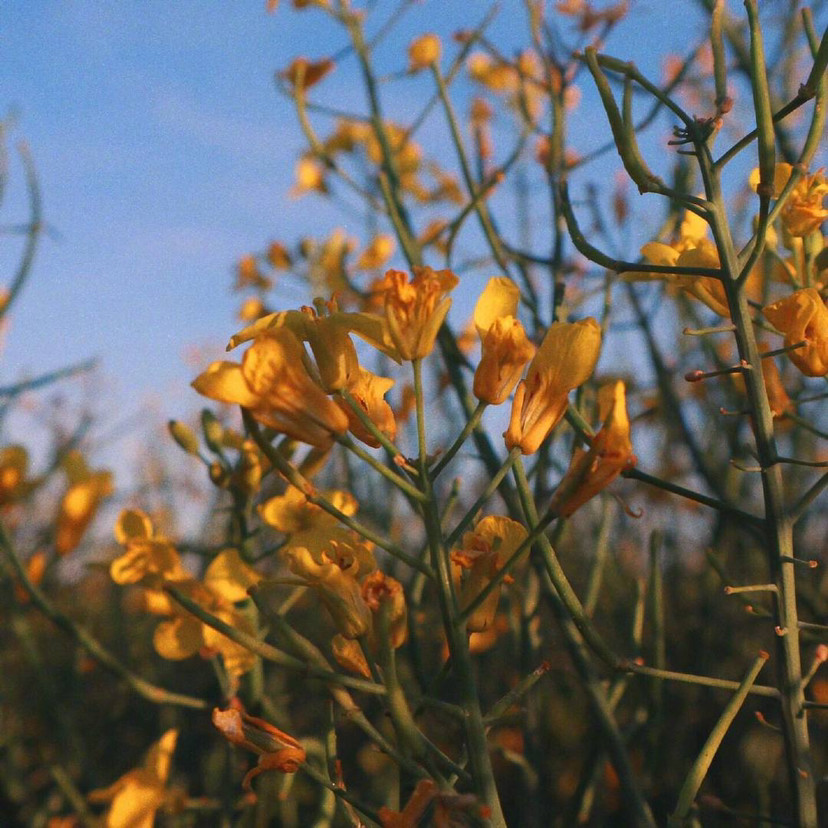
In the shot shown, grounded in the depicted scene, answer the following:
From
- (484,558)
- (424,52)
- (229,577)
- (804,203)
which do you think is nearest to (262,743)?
(484,558)

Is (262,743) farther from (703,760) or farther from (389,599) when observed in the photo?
(703,760)

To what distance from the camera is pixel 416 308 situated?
74 centimetres

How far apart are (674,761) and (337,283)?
144 centimetres

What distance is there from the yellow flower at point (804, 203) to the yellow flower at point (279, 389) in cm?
46

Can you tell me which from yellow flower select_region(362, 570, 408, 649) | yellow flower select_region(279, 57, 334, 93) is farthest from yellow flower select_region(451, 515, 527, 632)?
yellow flower select_region(279, 57, 334, 93)

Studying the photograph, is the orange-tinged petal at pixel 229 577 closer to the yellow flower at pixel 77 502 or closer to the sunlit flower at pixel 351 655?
the sunlit flower at pixel 351 655

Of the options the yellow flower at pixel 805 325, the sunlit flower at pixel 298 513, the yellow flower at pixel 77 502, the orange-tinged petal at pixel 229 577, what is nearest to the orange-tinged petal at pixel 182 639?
the orange-tinged petal at pixel 229 577

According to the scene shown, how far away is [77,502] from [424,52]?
1011mm

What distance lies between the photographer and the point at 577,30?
1780mm

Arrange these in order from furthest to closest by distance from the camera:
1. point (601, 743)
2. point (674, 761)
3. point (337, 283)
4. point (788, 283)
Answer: point (337, 283), point (674, 761), point (601, 743), point (788, 283)

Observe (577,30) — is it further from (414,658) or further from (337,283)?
(414,658)

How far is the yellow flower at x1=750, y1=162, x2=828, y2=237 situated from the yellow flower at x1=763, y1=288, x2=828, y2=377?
3.8 inches

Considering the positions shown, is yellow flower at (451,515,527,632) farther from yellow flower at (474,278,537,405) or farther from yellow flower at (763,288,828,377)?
yellow flower at (763,288,828,377)

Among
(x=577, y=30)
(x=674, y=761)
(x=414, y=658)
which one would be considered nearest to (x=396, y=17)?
(x=577, y=30)
